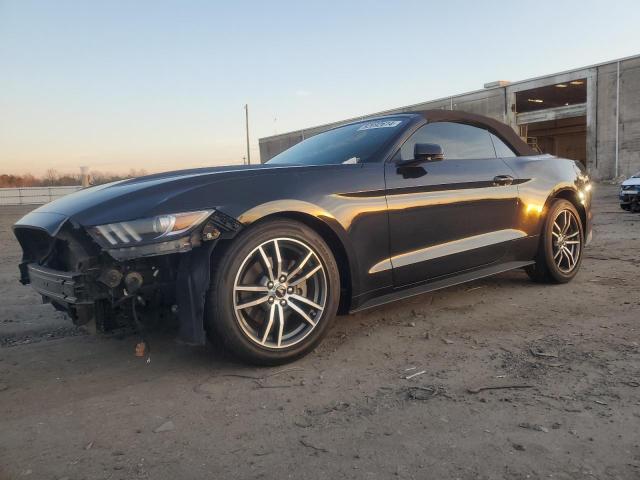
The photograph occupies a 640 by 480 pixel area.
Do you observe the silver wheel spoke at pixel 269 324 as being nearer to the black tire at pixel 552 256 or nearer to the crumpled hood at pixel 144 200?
the crumpled hood at pixel 144 200

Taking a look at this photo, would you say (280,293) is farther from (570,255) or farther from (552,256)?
(570,255)

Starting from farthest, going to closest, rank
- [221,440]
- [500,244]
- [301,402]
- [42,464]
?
[500,244], [301,402], [221,440], [42,464]

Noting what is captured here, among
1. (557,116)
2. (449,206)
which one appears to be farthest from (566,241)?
(557,116)

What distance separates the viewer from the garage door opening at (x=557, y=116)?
3036 cm

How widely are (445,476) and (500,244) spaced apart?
106 inches

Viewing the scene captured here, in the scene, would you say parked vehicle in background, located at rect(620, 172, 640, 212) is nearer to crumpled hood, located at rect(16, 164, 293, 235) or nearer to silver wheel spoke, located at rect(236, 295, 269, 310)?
→ crumpled hood, located at rect(16, 164, 293, 235)

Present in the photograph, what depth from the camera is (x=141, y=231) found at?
2.61m

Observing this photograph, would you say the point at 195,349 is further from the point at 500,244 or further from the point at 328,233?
the point at 500,244

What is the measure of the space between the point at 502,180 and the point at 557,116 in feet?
97.7

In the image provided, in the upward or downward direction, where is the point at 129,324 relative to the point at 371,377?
upward

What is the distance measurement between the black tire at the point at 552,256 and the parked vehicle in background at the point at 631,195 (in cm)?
965

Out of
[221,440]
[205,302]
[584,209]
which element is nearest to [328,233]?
[205,302]

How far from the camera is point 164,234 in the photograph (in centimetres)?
262

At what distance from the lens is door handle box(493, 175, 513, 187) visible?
4152mm
